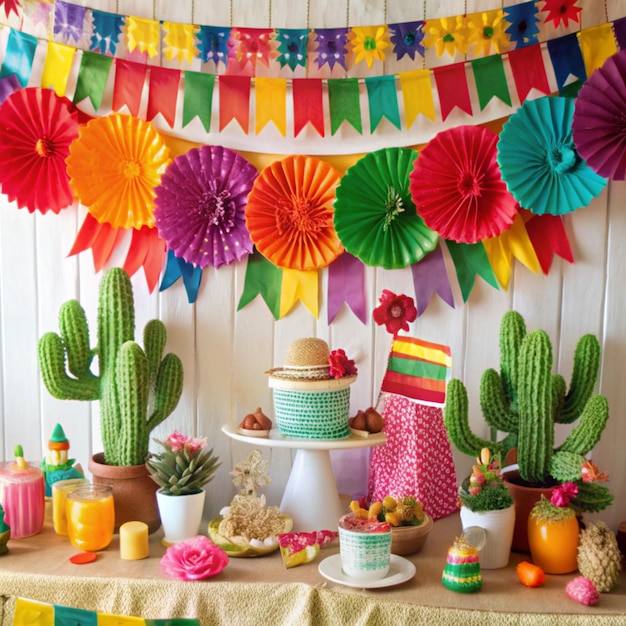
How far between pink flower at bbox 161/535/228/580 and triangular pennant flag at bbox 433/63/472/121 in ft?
2.88

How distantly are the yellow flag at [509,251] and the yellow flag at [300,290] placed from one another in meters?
0.34

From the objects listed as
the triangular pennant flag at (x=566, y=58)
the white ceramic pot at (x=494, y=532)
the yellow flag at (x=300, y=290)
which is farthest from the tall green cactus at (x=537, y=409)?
the triangular pennant flag at (x=566, y=58)

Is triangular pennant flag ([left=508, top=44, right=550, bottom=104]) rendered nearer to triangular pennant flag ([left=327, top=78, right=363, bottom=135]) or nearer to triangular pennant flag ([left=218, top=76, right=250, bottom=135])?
triangular pennant flag ([left=327, top=78, right=363, bottom=135])

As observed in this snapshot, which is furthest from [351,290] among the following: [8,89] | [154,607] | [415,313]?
[8,89]

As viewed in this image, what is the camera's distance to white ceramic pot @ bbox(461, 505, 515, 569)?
115 centimetres

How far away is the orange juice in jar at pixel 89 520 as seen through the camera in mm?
1205

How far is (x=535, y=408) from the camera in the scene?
1.21 meters

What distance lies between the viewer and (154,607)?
41.6 inches

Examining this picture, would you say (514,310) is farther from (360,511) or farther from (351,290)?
(360,511)

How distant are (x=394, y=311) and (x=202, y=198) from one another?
1.40ft

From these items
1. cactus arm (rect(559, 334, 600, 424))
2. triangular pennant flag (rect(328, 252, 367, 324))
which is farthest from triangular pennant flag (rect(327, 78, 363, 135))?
cactus arm (rect(559, 334, 600, 424))

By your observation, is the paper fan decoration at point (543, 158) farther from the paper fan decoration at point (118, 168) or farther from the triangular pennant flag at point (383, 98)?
the paper fan decoration at point (118, 168)

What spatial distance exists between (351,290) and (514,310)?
1.01 ft

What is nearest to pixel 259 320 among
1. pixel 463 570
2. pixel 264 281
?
pixel 264 281
